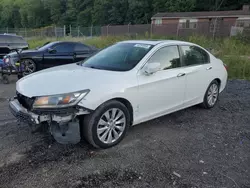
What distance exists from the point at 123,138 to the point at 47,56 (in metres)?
6.30

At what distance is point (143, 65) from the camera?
3662 mm

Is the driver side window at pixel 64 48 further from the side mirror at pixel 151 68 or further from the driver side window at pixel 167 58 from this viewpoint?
the side mirror at pixel 151 68

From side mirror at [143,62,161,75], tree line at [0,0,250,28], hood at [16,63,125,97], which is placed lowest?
hood at [16,63,125,97]

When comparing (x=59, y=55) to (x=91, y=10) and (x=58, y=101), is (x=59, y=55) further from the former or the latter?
(x=91, y=10)

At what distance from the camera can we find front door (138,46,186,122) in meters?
3.64

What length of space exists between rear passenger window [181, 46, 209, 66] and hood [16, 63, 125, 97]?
5.39 feet

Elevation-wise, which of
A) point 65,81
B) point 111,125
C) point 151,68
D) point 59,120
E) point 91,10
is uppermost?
point 91,10

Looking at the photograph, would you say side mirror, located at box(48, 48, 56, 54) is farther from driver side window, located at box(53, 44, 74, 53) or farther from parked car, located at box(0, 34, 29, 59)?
parked car, located at box(0, 34, 29, 59)

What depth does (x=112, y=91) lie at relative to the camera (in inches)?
125

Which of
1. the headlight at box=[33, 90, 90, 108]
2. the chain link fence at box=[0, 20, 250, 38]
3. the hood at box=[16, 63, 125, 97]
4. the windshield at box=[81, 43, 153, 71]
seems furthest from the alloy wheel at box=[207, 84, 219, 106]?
the chain link fence at box=[0, 20, 250, 38]

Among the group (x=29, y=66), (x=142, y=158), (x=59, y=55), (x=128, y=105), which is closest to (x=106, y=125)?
(x=128, y=105)

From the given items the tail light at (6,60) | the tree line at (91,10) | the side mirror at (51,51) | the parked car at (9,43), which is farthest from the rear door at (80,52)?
the tree line at (91,10)

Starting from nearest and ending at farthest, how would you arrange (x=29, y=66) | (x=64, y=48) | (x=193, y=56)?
1. (x=193, y=56)
2. (x=29, y=66)
3. (x=64, y=48)

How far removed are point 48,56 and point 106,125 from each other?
21.0ft
